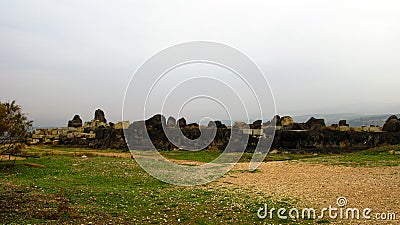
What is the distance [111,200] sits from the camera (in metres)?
11.1

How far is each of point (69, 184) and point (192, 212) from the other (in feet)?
20.9

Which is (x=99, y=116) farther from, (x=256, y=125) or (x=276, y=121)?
(x=276, y=121)

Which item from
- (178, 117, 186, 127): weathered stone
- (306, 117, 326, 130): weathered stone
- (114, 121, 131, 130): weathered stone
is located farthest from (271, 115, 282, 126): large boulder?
(114, 121, 131, 130): weathered stone

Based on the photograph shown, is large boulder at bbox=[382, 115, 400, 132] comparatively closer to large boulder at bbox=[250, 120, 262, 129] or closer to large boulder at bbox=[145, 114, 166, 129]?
large boulder at bbox=[250, 120, 262, 129]

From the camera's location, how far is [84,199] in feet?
36.4

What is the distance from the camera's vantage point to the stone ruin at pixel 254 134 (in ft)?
103

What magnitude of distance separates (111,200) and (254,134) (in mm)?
25202

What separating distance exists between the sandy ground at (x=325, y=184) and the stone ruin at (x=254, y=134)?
13.3m

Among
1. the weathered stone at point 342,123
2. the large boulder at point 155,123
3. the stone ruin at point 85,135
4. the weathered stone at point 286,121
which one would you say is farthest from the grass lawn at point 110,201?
the weathered stone at point 342,123

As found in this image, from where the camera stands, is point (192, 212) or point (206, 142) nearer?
point (192, 212)

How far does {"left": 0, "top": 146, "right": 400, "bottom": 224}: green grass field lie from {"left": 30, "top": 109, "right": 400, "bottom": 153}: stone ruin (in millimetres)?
18287

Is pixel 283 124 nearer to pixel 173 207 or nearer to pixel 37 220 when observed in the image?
pixel 173 207

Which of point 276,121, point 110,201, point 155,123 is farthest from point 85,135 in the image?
point 110,201

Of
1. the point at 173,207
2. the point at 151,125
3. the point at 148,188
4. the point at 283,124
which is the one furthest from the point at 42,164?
the point at 283,124
